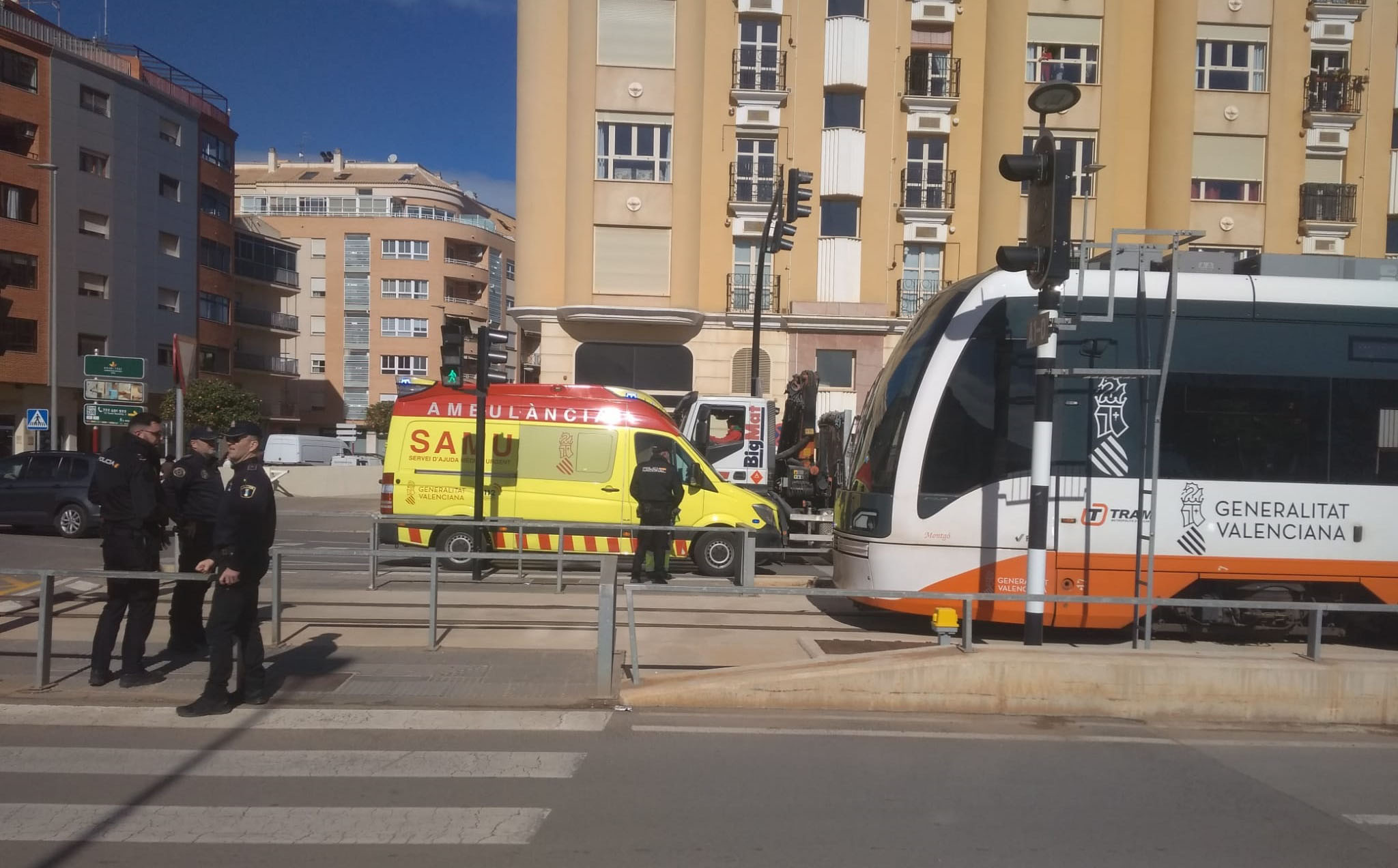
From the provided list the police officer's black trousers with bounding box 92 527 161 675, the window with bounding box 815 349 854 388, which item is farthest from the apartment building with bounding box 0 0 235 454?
the police officer's black trousers with bounding box 92 527 161 675

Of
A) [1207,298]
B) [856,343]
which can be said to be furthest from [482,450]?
[856,343]

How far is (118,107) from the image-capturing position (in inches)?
1480

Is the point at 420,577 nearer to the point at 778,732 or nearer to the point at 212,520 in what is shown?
the point at 212,520

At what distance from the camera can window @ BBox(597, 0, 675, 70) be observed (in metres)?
25.3

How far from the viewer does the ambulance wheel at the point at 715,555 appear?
1298cm

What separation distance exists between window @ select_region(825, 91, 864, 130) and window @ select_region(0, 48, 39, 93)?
3036 centimetres

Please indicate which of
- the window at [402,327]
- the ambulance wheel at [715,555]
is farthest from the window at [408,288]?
the ambulance wheel at [715,555]

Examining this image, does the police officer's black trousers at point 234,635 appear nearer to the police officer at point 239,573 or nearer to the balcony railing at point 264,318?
the police officer at point 239,573

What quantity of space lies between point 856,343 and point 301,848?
78.5 feet

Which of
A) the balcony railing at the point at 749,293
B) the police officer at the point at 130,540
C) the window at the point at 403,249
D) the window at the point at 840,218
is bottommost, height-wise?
the police officer at the point at 130,540

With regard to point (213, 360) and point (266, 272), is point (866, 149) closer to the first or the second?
point (213, 360)

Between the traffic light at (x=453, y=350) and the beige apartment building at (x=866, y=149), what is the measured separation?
13.8m

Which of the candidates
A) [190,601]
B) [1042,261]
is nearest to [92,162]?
[190,601]

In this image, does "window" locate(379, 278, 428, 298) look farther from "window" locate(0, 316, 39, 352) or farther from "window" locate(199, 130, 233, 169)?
"window" locate(0, 316, 39, 352)
